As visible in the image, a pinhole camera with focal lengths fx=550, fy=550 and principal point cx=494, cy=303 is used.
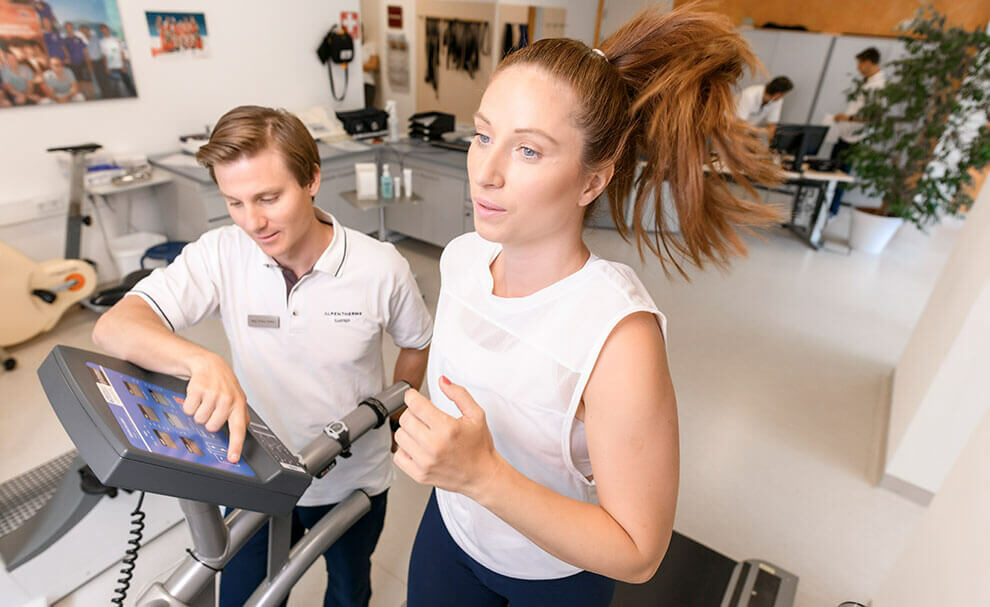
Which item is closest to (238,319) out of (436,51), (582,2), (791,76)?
(582,2)

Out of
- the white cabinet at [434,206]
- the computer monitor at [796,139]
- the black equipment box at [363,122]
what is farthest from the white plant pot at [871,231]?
the black equipment box at [363,122]

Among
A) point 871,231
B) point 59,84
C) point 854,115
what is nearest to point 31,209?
point 59,84

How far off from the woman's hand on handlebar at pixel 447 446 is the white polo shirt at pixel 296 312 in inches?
23.3

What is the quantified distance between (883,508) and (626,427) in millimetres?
2524

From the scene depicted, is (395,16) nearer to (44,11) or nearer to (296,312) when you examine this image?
(44,11)

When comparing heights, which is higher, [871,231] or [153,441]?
[153,441]

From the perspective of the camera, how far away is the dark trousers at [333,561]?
131 centimetres

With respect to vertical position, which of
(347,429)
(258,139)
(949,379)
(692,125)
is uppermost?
(692,125)

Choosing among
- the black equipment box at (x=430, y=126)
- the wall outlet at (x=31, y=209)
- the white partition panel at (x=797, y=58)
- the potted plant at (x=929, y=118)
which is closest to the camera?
the wall outlet at (x=31, y=209)

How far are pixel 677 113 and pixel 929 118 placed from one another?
5393 mm

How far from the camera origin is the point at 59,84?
327 cm

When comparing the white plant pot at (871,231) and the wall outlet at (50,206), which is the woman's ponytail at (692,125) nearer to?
the wall outlet at (50,206)

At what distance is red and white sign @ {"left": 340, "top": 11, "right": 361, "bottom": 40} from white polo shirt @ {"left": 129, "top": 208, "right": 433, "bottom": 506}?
4091 mm

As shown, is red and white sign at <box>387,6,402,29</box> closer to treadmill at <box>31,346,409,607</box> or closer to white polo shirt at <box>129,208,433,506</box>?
white polo shirt at <box>129,208,433,506</box>
